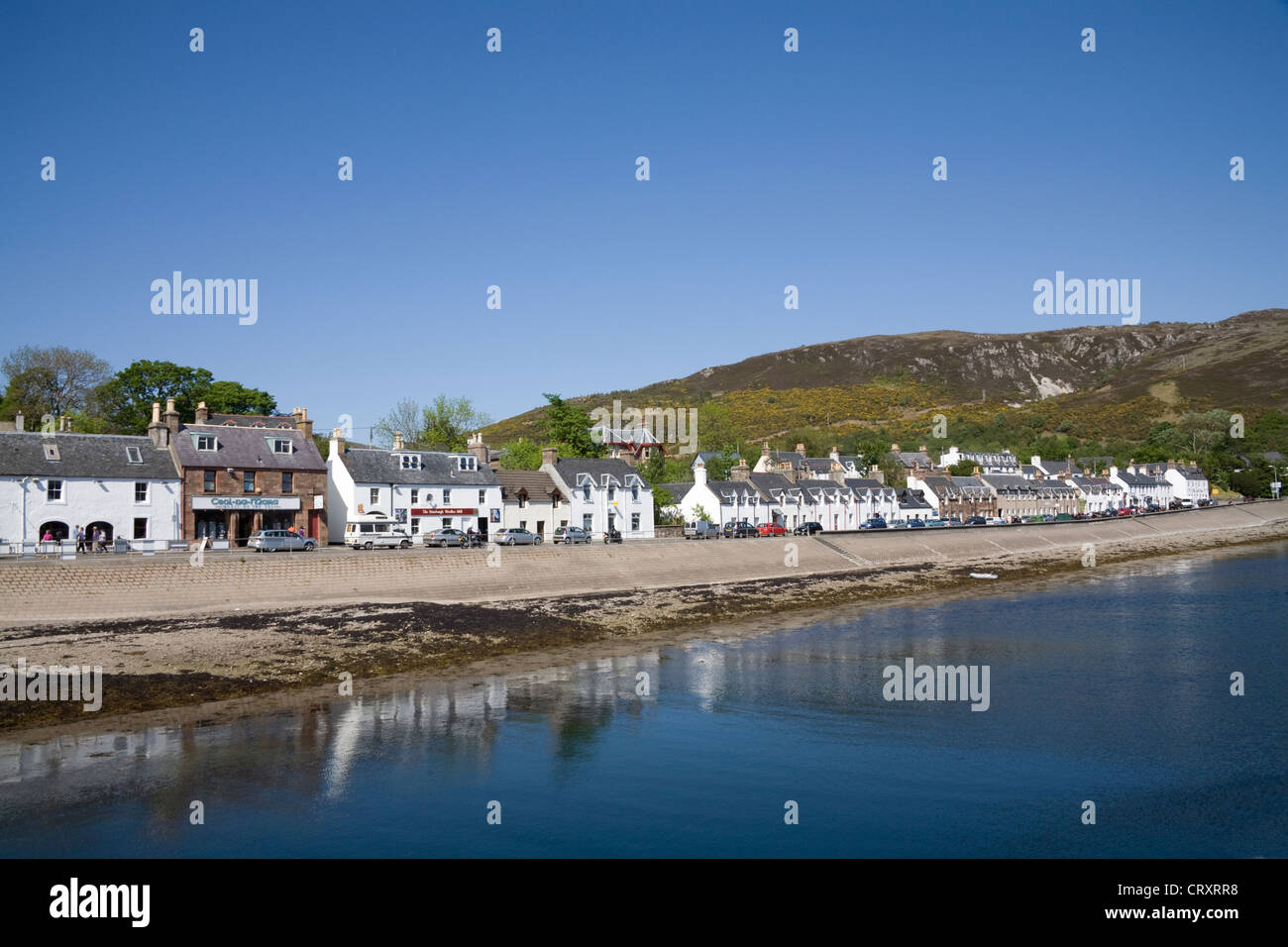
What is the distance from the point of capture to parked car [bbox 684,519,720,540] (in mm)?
80438

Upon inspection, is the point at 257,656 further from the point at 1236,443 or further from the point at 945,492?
the point at 1236,443

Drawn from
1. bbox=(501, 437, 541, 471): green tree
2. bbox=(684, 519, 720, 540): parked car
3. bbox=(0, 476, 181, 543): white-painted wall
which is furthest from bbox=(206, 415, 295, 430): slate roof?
bbox=(684, 519, 720, 540): parked car

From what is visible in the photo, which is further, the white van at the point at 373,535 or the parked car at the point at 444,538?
the parked car at the point at 444,538

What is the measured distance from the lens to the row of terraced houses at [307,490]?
5509 centimetres

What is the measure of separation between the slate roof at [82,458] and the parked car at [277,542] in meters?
9.85

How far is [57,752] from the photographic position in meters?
24.1

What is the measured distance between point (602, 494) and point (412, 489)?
55.1 feet

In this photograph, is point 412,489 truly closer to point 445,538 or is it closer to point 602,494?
point 445,538

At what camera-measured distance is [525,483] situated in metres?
78.2

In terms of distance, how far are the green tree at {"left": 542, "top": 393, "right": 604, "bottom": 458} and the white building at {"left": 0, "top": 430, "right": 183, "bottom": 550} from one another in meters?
39.5

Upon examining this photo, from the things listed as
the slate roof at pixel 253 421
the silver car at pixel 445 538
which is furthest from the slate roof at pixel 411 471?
the slate roof at pixel 253 421

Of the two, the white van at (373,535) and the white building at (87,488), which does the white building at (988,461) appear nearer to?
the white van at (373,535)

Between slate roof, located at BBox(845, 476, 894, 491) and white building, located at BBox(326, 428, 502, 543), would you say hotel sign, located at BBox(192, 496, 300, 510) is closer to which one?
white building, located at BBox(326, 428, 502, 543)

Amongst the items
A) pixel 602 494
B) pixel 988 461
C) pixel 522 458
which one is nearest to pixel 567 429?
pixel 522 458
